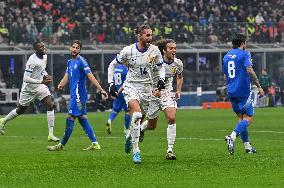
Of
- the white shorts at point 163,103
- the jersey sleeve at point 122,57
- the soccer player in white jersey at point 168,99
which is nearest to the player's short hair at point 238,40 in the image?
the soccer player in white jersey at point 168,99

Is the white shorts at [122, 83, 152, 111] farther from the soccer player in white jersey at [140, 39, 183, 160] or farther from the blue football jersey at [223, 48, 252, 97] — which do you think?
the blue football jersey at [223, 48, 252, 97]

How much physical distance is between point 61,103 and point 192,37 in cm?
1004

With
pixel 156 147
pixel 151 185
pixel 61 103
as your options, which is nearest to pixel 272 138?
pixel 156 147

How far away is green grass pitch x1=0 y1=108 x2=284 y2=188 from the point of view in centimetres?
1395

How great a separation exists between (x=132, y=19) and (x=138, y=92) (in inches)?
1583

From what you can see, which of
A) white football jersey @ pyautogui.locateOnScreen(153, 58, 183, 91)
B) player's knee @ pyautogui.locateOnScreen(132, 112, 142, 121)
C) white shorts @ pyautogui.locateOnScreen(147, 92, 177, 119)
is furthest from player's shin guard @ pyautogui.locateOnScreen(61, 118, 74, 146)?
player's knee @ pyautogui.locateOnScreen(132, 112, 142, 121)

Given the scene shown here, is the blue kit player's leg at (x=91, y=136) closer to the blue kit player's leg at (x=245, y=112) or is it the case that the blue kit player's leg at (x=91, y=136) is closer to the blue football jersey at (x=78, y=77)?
the blue football jersey at (x=78, y=77)

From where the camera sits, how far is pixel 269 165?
16.1 meters

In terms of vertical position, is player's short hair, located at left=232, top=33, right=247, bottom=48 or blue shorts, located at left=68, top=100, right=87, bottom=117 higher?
player's short hair, located at left=232, top=33, right=247, bottom=48

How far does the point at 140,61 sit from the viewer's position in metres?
17.9

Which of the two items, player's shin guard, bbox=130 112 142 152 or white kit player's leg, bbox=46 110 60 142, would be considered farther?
white kit player's leg, bbox=46 110 60 142

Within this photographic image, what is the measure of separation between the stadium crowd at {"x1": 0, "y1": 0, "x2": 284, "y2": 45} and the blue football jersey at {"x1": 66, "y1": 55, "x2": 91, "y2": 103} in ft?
94.8

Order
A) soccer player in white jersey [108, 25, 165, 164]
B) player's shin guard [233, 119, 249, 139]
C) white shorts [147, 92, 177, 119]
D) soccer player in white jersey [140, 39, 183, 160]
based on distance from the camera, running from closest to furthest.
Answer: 1. soccer player in white jersey [108, 25, 165, 164]
2. soccer player in white jersey [140, 39, 183, 160]
3. white shorts [147, 92, 177, 119]
4. player's shin guard [233, 119, 249, 139]

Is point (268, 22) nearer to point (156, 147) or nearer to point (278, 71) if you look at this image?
point (278, 71)
